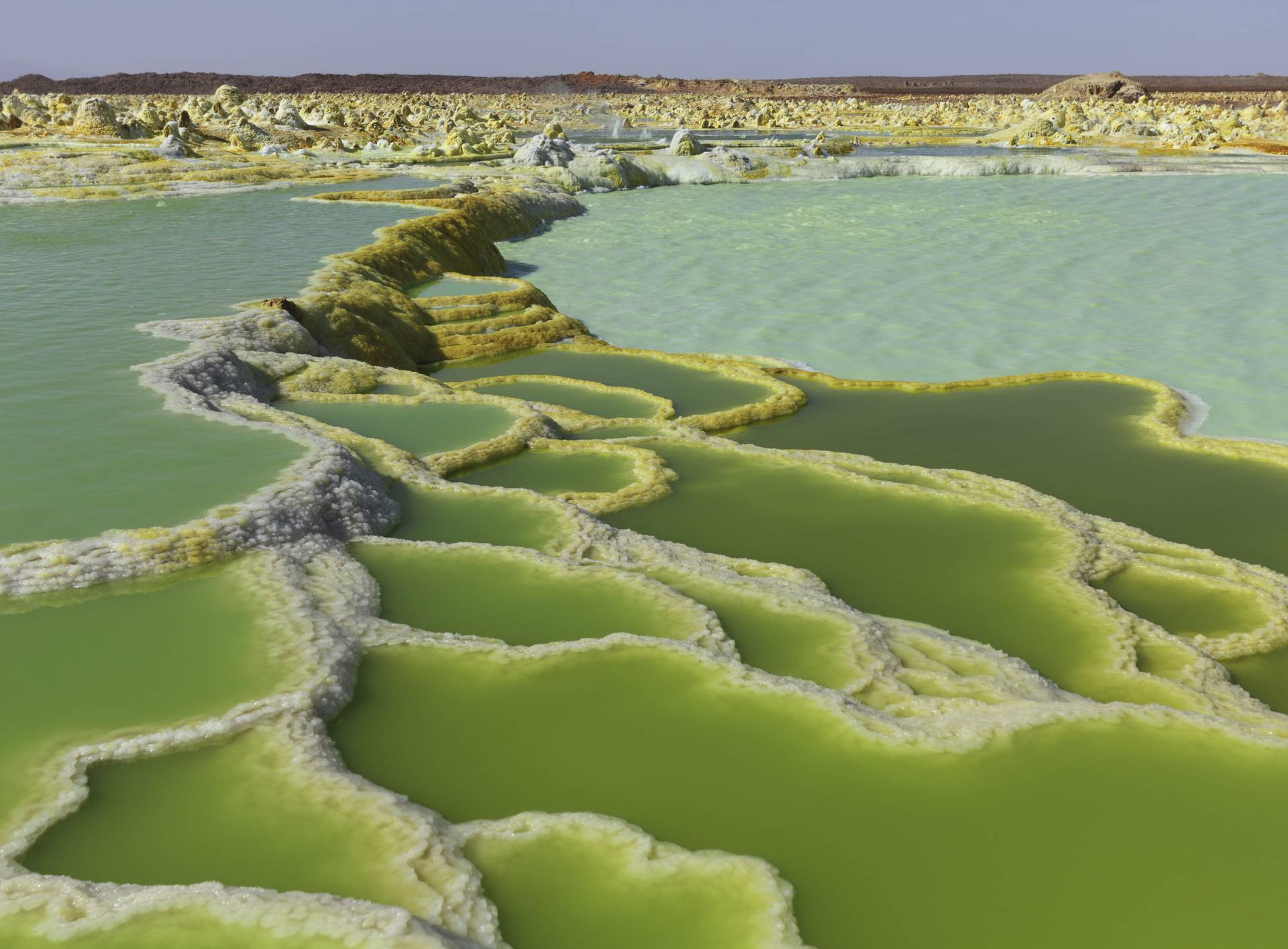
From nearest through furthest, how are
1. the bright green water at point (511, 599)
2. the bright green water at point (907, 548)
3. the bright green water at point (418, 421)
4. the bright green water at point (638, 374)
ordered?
1. the bright green water at point (511, 599)
2. the bright green water at point (907, 548)
3. the bright green water at point (418, 421)
4. the bright green water at point (638, 374)

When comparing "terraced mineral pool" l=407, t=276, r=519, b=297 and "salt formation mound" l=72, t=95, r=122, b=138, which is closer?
"terraced mineral pool" l=407, t=276, r=519, b=297

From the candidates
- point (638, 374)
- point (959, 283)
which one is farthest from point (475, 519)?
point (959, 283)

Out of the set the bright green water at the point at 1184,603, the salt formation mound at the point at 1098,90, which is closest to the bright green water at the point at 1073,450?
the bright green water at the point at 1184,603

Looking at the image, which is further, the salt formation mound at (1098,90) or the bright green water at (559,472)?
the salt formation mound at (1098,90)

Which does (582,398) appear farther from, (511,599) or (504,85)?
(504,85)

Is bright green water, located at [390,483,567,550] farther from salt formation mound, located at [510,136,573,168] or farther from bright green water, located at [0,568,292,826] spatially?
salt formation mound, located at [510,136,573,168]

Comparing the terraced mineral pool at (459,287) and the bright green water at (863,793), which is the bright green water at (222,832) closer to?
the bright green water at (863,793)

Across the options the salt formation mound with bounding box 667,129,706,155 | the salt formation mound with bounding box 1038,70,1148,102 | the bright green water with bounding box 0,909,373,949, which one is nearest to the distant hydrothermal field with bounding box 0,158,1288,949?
the bright green water with bounding box 0,909,373,949
